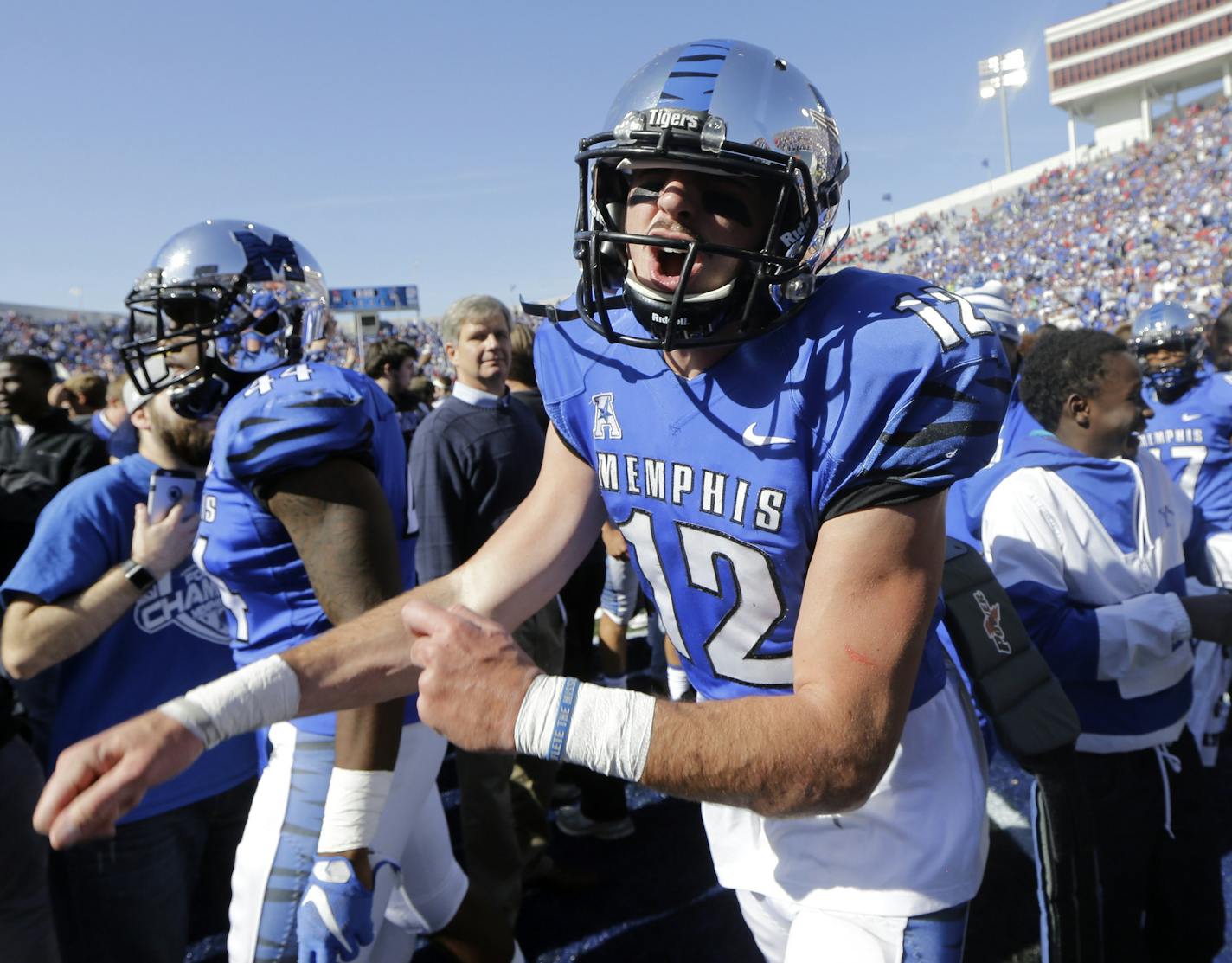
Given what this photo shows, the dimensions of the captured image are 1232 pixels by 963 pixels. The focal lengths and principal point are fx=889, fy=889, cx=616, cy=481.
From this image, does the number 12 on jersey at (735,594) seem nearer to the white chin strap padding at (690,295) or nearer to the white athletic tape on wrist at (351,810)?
the white chin strap padding at (690,295)

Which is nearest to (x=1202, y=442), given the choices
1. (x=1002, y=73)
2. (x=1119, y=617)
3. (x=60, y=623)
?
(x=1119, y=617)

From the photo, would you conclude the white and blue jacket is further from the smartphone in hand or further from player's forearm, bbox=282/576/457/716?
the smartphone in hand

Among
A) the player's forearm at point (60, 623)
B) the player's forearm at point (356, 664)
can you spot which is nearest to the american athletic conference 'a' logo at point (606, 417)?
the player's forearm at point (356, 664)

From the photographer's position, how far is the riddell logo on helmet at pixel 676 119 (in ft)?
4.67

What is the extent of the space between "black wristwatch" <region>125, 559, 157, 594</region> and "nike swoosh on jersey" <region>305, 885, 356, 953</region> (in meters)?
0.89

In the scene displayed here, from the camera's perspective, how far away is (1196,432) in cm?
401

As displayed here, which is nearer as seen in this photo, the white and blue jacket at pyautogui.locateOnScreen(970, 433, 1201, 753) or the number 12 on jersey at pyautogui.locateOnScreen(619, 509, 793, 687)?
the number 12 on jersey at pyautogui.locateOnScreen(619, 509, 793, 687)

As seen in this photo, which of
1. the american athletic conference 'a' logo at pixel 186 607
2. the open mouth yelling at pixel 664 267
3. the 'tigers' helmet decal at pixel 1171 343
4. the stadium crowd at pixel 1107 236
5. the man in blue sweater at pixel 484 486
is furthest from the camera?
the stadium crowd at pixel 1107 236

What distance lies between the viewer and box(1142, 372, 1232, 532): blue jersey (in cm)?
388

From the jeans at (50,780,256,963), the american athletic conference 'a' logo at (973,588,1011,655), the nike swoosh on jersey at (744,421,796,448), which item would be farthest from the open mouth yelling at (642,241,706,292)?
the jeans at (50,780,256,963)

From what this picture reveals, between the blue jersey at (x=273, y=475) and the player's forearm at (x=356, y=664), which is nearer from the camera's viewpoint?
the player's forearm at (x=356, y=664)

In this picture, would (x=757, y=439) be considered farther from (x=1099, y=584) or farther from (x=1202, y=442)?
(x=1202, y=442)

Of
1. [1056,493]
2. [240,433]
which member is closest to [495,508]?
[240,433]

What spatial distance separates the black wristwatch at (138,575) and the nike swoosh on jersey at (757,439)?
5.12 feet
